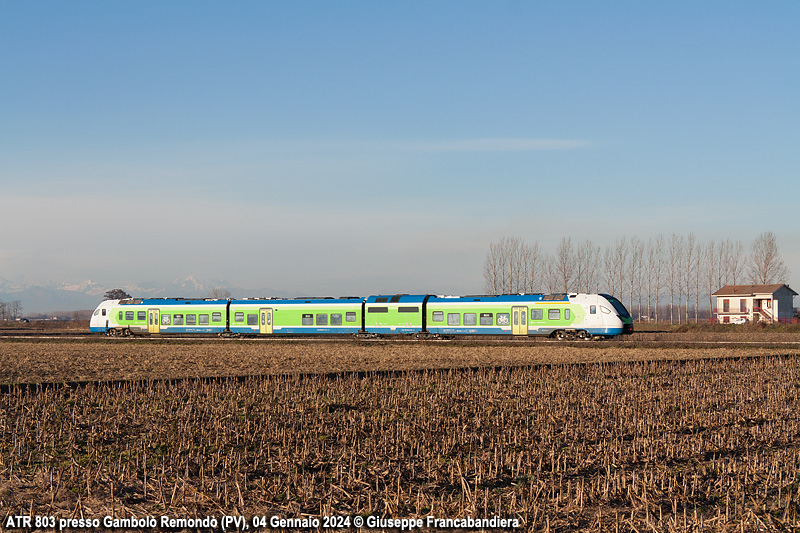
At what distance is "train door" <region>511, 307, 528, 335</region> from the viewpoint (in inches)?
1800

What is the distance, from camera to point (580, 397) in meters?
18.1

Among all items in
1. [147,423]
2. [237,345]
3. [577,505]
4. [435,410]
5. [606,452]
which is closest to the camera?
[577,505]

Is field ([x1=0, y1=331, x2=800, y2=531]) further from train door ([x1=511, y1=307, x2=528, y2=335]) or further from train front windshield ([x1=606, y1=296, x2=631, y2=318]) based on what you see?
train door ([x1=511, y1=307, x2=528, y2=335])

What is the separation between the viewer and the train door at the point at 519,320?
45719 millimetres

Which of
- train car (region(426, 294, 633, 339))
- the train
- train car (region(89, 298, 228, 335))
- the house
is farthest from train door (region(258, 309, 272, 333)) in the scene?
the house

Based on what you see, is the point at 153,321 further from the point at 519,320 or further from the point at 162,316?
the point at 519,320

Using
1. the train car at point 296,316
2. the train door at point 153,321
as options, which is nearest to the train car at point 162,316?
the train door at point 153,321

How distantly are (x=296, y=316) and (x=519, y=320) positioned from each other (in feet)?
50.6

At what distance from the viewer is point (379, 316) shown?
161 feet

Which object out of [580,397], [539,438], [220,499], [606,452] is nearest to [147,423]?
[220,499]

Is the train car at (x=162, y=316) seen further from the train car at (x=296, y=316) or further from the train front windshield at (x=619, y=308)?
the train front windshield at (x=619, y=308)

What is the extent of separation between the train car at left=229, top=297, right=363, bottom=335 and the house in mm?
57811

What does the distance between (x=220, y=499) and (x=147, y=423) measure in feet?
19.9

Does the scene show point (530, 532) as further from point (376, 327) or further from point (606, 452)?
point (376, 327)
